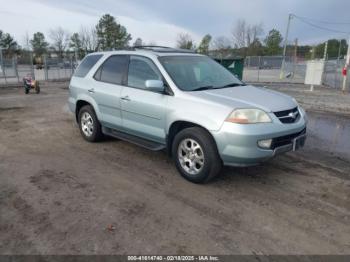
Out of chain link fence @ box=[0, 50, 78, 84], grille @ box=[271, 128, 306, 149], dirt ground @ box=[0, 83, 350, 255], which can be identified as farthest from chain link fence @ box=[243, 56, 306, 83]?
grille @ box=[271, 128, 306, 149]

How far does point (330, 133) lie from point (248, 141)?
4.47 meters

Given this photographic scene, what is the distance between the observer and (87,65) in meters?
6.05

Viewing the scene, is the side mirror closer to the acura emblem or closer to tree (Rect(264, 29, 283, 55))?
the acura emblem

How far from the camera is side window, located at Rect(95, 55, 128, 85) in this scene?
5.21 m

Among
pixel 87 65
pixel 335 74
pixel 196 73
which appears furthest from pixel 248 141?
pixel 335 74

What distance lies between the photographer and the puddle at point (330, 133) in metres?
5.99

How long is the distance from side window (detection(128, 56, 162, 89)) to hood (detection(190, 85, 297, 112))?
0.81 meters

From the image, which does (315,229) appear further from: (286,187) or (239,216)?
(286,187)

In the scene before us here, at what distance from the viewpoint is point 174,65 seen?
4719 mm

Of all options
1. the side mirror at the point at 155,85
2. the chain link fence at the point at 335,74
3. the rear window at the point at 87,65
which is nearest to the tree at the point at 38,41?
the chain link fence at the point at 335,74

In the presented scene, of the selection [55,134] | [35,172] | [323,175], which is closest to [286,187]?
[323,175]

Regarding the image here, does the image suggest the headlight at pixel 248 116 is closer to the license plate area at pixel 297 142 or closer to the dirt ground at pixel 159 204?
the license plate area at pixel 297 142

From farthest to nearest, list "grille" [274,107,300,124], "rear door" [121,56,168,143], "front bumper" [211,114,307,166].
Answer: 1. "rear door" [121,56,168,143]
2. "grille" [274,107,300,124]
3. "front bumper" [211,114,307,166]

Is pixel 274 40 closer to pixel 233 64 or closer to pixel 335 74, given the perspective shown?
pixel 335 74
